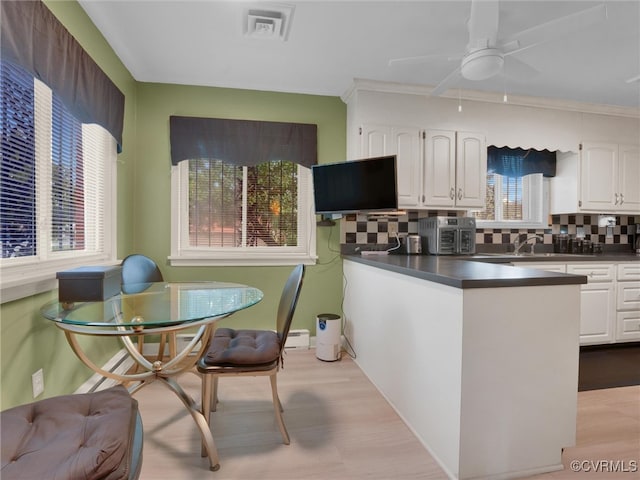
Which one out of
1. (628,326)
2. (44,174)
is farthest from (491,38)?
(628,326)

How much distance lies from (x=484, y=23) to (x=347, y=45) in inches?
38.4

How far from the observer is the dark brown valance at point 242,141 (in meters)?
2.99

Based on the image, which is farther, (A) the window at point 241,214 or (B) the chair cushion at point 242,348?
(A) the window at point 241,214

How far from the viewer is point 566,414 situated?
5.16 ft

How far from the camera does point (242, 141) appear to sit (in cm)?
306

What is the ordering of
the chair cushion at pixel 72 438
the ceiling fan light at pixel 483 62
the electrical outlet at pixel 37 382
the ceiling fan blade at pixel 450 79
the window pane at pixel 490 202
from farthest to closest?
the window pane at pixel 490 202, the ceiling fan blade at pixel 450 79, the ceiling fan light at pixel 483 62, the electrical outlet at pixel 37 382, the chair cushion at pixel 72 438

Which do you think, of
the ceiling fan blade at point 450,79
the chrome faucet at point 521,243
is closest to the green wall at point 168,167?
the ceiling fan blade at point 450,79

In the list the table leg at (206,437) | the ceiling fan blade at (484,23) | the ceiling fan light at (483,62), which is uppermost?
the ceiling fan blade at (484,23)

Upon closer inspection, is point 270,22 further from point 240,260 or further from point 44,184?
point 240,260

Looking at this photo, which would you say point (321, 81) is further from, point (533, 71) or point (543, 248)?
point (543, 248)

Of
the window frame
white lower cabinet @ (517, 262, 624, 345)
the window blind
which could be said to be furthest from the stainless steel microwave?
the window blind

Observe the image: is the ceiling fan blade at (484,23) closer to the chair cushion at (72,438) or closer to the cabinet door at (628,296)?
the chair cushion at (72,438)

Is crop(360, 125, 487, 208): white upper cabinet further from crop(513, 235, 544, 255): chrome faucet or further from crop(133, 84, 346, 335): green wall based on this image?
crop(513, 235, 544, 255): chrome faucet

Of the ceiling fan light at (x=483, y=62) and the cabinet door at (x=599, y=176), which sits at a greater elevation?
the ceiling fan light at (x=483, y=62)
